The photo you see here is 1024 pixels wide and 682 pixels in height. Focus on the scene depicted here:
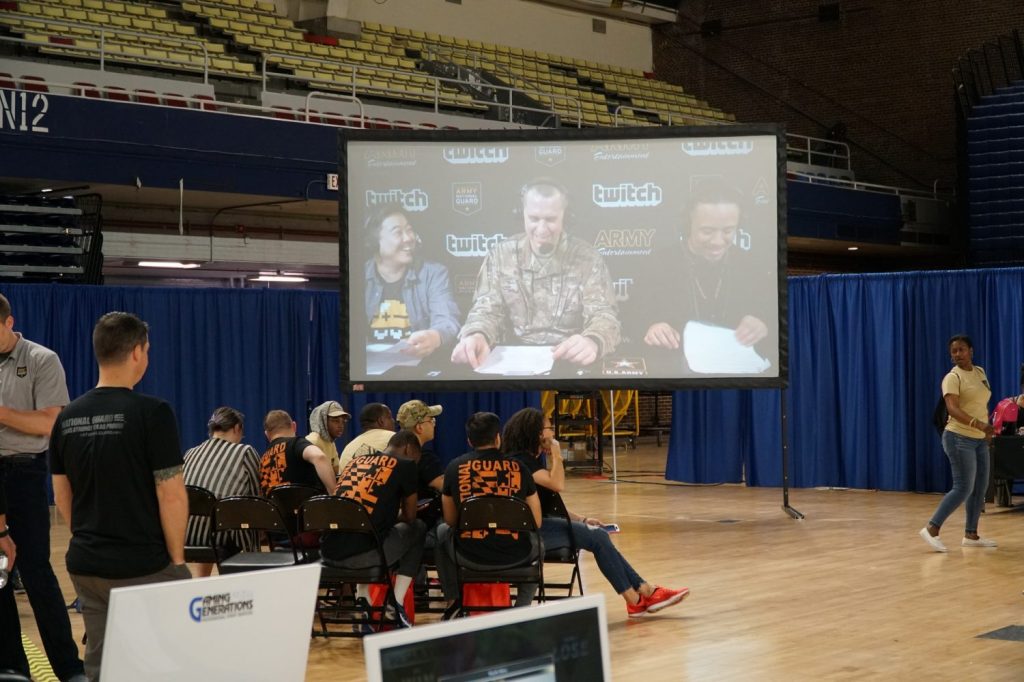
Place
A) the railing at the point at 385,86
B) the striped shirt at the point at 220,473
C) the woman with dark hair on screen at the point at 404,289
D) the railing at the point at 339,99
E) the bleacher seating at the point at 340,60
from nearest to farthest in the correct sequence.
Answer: the striped shirt at the point at 220,473 → the woman with dark hair on screen at the point at 404,289 → the bleacher seating at the point at 340,60 → the railing at the point at 339,99 → the railing at the point at 385,86

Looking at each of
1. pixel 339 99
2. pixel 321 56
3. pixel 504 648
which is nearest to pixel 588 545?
pixel 504 648

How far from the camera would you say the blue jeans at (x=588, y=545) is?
6.34 meters

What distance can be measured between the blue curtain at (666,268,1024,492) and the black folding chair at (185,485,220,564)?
802 centimetres

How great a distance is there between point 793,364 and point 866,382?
79 centimetres

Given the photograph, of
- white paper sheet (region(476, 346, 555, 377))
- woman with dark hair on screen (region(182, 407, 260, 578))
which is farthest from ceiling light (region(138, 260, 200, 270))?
woman with dark hair on screen (region(182, 407, 260, 578))

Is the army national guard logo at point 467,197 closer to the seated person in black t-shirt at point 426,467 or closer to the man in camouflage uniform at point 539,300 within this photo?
the man in camouflage uniform at point 539,300

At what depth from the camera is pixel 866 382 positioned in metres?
13.4

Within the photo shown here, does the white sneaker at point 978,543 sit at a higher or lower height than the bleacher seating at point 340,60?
lower

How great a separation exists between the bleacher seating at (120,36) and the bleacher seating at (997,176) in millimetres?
10591

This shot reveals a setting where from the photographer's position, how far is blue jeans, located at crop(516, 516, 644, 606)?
6.34 m

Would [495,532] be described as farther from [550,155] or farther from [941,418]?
[550,155]

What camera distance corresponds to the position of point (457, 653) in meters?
1.66

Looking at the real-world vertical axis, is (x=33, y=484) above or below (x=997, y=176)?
below

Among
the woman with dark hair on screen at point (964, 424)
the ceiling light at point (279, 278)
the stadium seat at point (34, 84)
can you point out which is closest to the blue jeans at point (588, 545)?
the woman with dark hair on screen at point (964, 424)
